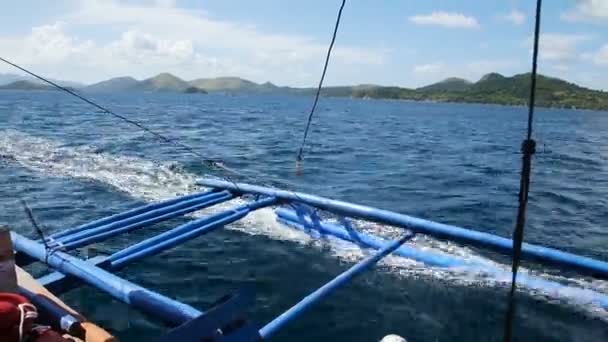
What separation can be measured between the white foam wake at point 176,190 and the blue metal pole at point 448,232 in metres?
1.57

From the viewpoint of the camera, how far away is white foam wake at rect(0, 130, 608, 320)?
8969mm

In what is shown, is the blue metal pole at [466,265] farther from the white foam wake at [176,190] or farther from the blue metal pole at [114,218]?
the blue metal pole at [114,218]

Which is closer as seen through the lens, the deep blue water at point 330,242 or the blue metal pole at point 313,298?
the blue metal pole at point 313,298

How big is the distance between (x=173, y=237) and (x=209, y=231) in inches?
28.0

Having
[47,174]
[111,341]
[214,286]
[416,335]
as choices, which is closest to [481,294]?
[416,335]

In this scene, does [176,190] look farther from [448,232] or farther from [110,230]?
[448,232]

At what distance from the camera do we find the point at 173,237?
24.9 feet

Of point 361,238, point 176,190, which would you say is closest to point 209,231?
point 361,238

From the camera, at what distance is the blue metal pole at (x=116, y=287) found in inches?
189

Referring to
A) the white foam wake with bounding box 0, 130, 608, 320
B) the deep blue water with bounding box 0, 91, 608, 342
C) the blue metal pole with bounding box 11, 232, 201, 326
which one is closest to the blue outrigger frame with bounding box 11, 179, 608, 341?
the blue metal pole with bounding box 11, 232, 201, 326

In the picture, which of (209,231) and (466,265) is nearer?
(209,231)

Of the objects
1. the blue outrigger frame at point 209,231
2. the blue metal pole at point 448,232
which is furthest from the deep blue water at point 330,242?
the blue metal pole at point 448,232

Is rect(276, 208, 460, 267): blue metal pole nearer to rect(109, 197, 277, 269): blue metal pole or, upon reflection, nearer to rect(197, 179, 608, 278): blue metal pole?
rect(197, 179, 608, 278): blue metal pole

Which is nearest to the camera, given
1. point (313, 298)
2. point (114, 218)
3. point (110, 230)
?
point (313, 298)
